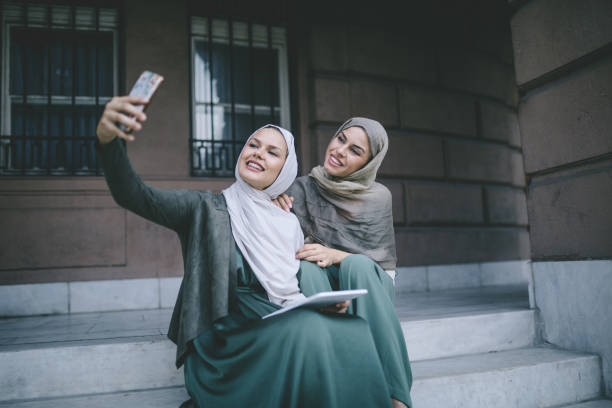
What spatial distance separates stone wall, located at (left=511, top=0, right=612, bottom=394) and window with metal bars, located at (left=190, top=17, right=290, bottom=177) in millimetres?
2766

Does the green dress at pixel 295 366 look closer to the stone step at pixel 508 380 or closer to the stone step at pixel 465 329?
the stone step at pixel 508 380

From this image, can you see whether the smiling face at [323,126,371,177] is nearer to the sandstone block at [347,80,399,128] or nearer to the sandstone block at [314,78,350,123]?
the sandstone block at [314,78,350,123]

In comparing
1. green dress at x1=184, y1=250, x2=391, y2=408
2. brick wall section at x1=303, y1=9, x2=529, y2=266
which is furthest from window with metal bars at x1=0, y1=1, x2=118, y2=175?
green dress at x1=184, y1=250, x2=391, y2=408

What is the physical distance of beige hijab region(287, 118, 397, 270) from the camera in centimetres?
247

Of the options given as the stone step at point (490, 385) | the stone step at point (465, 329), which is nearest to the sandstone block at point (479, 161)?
the stone step at point (465, 329)

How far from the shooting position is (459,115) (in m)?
5.80

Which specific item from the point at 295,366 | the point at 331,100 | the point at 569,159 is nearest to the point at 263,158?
the point at 295,366

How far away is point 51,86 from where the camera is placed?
181 inches

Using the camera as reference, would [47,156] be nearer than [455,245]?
Yes

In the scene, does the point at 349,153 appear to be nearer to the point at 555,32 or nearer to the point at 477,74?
the point at 555,32

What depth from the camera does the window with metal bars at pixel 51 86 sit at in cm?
446

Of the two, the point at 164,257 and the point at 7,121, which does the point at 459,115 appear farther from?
the point at 7,121

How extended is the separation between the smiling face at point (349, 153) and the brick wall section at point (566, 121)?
1.51 m

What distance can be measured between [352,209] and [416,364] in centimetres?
112
